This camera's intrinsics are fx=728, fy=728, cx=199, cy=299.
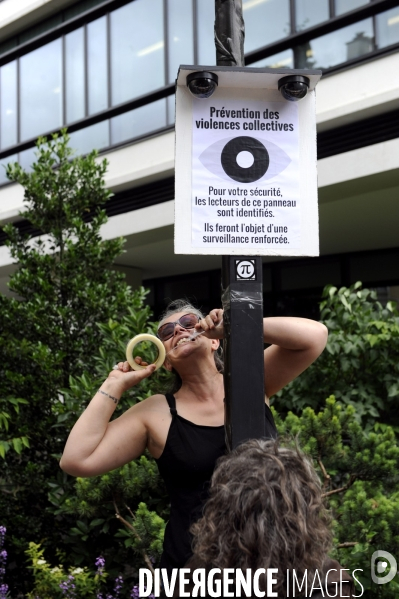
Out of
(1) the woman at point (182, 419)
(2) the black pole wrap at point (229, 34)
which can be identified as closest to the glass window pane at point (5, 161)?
(2) the black pole wrap at point (229, 34)

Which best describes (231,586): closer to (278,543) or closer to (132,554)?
(278,543)

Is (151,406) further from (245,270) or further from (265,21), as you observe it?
(265,21)

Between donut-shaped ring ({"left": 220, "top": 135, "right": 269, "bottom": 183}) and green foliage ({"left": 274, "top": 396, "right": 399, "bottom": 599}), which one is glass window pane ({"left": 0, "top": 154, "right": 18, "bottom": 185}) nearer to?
green foliage ({"left": 274, "top": 396, "right": 399, "bottom": 599})

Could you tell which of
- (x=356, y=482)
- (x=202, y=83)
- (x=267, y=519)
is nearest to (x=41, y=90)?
(x=356, y=482)

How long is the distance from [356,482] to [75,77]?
10.0 m

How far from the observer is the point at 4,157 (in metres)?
13.4

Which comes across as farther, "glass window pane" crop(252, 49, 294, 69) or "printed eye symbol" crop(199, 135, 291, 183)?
"glass window pane" crop(252, 49, 294, 69)

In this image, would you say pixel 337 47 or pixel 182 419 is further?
pixel 337 47

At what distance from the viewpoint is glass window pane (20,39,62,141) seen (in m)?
12.6

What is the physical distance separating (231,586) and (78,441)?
1075 millimetres

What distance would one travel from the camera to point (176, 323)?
2.71 meters

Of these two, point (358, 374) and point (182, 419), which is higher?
point (358, 374)

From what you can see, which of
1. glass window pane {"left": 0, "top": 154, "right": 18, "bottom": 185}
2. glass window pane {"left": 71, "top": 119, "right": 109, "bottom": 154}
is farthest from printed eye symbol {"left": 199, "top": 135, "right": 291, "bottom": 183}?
glass window pane {"left": 0, "top": 154, "right": 18, "bottom": 185}

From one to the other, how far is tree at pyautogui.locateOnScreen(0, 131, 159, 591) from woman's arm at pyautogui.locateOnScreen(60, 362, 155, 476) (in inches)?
86.7
